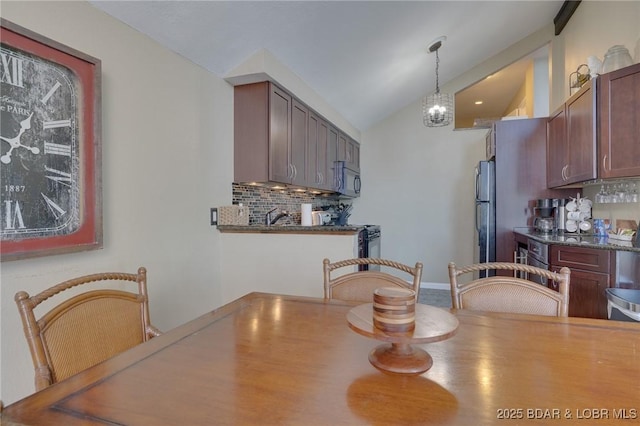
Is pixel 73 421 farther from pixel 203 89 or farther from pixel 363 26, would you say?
pixel 363 26

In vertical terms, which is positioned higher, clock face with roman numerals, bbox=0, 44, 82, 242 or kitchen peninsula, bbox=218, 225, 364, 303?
clock face with roman numerals, bbox=0, 44, 82, 242

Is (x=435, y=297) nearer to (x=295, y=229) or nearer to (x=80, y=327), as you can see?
(x=295, y=229)

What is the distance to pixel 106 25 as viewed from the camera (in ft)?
5.83

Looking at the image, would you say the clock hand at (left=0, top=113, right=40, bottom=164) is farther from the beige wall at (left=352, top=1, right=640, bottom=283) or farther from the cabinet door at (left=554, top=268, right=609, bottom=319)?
the beige wall at (left=352, top=1, right=640, bottom=283)

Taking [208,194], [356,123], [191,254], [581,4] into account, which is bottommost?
[191,254]

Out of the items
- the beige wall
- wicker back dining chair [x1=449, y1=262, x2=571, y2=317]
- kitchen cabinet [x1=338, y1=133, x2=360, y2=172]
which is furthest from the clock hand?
the beige wall

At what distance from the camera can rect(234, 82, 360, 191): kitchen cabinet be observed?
2.77 m

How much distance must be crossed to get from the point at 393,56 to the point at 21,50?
10.2 ft

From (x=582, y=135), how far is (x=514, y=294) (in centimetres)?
218

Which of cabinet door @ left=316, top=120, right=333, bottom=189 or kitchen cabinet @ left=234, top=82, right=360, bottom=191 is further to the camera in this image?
cabinet door @ left=316, top=120, right=333, bottom=189

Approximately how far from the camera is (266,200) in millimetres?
3432

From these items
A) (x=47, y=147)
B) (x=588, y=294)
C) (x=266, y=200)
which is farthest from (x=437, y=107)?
(x=47, y=147)

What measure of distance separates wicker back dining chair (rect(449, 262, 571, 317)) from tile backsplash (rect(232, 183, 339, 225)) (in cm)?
206

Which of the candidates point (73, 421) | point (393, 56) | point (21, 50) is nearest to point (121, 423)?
point (73, 421)
